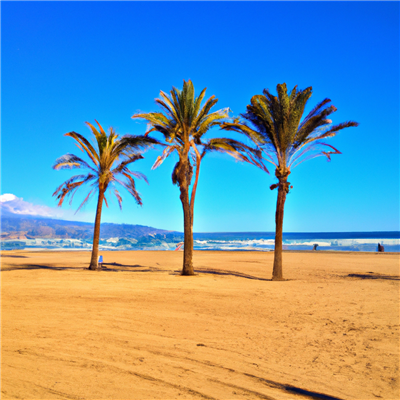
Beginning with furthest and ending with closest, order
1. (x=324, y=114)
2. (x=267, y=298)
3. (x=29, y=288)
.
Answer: (x=324, y=114)
(x=29, y=288)
(x=267, y=298)

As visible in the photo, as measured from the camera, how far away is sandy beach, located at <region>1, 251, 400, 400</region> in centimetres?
424

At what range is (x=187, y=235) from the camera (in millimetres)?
14930

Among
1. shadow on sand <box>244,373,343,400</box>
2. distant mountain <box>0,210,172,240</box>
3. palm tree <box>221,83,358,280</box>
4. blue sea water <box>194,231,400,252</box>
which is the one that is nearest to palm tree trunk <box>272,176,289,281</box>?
palm tree <box>221,83,358,280</box>

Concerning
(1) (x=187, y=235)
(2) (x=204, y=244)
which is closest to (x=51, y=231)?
(2) (x=204, y=244)

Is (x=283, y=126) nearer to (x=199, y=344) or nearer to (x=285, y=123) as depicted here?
(x=285, y=123)

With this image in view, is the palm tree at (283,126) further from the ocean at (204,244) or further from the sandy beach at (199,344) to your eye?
the ocean at (204,244)

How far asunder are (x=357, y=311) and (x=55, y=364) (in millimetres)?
6743

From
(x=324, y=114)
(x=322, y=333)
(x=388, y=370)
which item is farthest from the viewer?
(x=324, y=114)

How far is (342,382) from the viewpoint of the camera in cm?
434

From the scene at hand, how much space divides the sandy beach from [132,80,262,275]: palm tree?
5.31 m

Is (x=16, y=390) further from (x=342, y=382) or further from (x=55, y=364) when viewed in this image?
(x=342, y=382)

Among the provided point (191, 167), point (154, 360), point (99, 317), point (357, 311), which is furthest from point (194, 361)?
point (191, 167)

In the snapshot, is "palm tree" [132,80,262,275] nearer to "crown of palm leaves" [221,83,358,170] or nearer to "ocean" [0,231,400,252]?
"crown of palm leaves" [221,83,358,170]

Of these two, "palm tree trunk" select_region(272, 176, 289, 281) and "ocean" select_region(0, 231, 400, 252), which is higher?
"palm tree trunk" select_region(272, 176, 289, 281)
